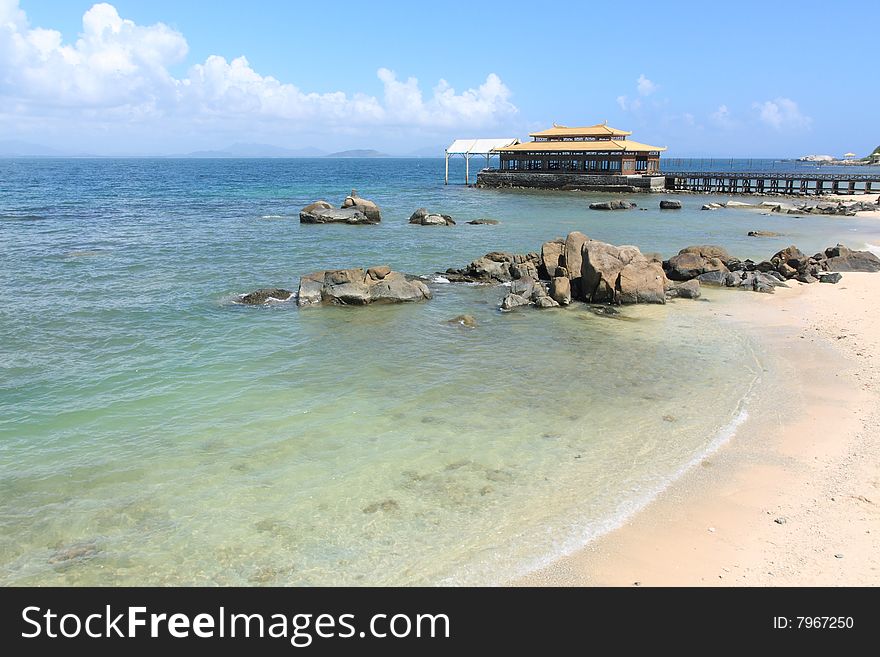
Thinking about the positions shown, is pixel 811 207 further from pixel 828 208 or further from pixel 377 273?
pixel 377 273

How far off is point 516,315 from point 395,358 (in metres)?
5.96

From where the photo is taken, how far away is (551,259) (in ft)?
82.5

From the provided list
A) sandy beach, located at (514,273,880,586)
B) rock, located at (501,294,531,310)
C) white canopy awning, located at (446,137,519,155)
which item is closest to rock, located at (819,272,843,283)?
sandy beach, located at (514,273,880,586)

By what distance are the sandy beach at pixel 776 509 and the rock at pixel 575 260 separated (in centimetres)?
919

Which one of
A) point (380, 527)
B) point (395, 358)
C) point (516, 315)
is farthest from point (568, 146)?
point (380, 527)

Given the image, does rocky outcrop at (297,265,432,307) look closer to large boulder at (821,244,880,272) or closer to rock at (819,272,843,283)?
rock at (819,272,843,283)

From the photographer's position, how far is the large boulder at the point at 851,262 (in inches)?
1064

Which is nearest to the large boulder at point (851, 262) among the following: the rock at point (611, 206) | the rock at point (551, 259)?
the rock at point (551, 259)

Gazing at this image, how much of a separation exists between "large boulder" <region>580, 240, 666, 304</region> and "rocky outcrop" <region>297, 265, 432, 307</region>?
223 inches

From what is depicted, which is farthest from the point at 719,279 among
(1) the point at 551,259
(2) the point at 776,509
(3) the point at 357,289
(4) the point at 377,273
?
(2) the point at 776,509

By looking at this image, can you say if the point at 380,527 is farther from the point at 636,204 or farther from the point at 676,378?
the point at 636,204

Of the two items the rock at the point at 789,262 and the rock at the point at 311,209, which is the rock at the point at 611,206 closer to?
the rock at the point at 311,209

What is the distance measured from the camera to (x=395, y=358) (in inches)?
623
